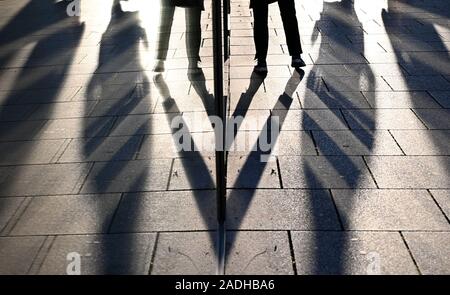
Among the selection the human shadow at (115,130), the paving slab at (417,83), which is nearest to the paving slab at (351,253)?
the human shadow at (115,130)

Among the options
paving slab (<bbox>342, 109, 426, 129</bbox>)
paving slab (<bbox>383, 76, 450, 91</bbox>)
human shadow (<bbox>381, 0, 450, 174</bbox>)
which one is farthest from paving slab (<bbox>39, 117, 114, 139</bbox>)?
paving slab (<bbox>383, 76, 450, 91</bbox>)

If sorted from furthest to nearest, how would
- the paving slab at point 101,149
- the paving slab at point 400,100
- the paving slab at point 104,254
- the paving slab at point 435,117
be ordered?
the paving slab at point 400,100, the paving slab at point 435,117, the paving slab at point 101,149, the paving slab at point 104,254

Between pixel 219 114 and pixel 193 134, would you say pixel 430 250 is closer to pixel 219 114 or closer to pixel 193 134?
pixel 219 114

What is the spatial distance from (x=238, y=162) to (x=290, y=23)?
2792mm

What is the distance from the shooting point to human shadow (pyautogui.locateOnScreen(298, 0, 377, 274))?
2828mm

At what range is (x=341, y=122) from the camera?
450cm

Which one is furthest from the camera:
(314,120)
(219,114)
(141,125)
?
(141,125)

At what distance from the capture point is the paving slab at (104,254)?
109 inches

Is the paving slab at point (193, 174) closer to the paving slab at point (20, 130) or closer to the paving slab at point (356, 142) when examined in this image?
the paving slab at point (356, 142)

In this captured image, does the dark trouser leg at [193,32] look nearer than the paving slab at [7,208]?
No

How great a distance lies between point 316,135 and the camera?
428cm

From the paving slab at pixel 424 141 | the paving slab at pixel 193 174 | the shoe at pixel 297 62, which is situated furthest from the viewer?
the shoe at pixel 297 62

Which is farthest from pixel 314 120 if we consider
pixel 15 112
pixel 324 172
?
pixel 15 112

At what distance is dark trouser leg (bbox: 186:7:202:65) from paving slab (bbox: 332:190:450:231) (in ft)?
11.4
